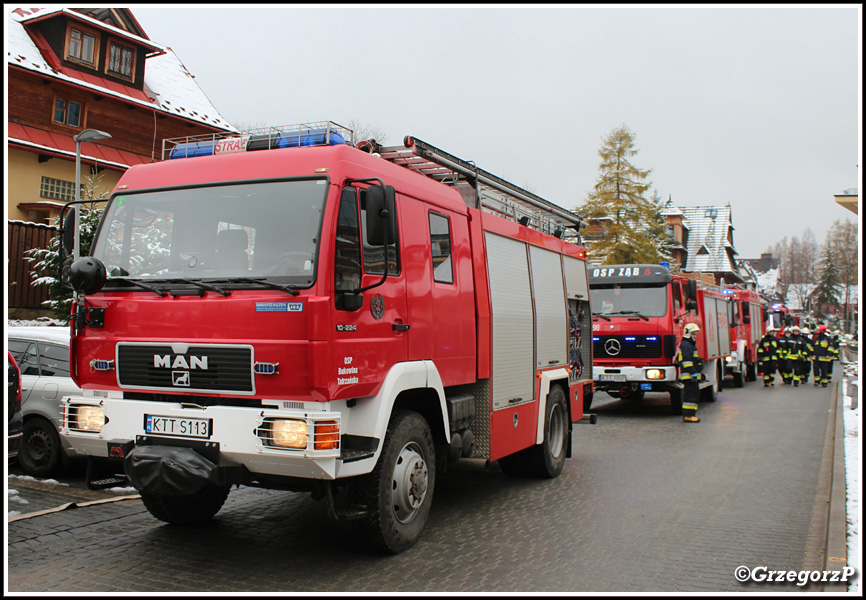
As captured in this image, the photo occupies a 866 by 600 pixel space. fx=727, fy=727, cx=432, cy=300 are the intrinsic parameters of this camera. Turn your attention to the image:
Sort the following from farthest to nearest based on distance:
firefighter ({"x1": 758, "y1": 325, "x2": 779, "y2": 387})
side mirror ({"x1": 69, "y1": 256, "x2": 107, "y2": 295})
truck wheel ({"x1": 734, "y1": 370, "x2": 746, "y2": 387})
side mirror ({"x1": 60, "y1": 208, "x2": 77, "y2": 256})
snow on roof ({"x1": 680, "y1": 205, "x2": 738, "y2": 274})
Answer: snow on roof ({"x1": 680, "y1": 205, "x2": 738, "y2": 274}) → firefighter ({"x1": 758, "y1": 325, "x2": 779, "y2": 387}) → truck wheel ({"x1": 734, "y1": 370, "x2": 746, "y2": 387}) → side mirror ({"x1": 60, "y1": 208, "x2": 77, "y2": 256}) → side mirror ({"x1": 69, "y1": 256, "x2": 107, "y2": 295})

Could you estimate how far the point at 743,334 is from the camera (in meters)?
24.8

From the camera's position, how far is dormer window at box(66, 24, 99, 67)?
25.8 m

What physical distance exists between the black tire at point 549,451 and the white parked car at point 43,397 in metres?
4.91

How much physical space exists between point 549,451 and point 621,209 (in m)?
33.8

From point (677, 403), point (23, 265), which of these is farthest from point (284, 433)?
point (23, 265)

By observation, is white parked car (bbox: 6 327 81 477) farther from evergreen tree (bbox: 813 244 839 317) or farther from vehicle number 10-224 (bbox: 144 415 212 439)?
evergreen tree (bbox: 813 244 839 317)

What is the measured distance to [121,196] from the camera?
557 centimetres

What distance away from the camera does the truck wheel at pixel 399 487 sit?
5168 millimetres

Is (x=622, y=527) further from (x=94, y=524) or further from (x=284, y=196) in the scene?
(x=94, y=524)

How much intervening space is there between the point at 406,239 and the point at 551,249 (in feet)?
11.9

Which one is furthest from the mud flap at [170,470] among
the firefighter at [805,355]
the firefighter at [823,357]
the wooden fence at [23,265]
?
the firefighter at [805,355]

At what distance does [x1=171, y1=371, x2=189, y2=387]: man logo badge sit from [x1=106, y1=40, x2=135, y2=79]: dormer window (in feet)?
86.5

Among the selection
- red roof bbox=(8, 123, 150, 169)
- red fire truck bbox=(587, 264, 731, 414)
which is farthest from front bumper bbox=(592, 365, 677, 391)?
red roof bbox=(8, 123, 150, 169)

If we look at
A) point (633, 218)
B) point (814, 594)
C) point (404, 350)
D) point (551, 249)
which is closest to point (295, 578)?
point (404, 350)
